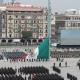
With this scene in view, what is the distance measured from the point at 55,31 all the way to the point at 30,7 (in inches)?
469

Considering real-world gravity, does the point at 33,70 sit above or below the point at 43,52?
below

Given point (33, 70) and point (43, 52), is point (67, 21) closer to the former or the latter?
point (43, 52)

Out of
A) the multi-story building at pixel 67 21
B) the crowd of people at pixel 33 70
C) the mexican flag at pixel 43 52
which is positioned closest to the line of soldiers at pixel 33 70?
the crowd of people at pixel 33 70

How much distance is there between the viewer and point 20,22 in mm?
106125

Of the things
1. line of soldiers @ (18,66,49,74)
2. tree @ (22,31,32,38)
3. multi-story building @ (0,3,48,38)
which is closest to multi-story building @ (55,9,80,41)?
multi-story building @ (0,3,48,38)

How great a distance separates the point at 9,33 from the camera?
105 meters

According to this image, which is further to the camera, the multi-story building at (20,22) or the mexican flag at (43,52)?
the multi-story building at (20,22)

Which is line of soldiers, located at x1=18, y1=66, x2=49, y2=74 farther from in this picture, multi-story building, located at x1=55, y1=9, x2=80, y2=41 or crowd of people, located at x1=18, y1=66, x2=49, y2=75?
multi-story building, located at x1=55, y1=9, x2=80, y2=41

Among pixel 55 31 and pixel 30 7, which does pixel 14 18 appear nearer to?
pixel 30 7

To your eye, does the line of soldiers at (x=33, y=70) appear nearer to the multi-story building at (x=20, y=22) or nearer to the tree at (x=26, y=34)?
the tree at (x=26, y=34)

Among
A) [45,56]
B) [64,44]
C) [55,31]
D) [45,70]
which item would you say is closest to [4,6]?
[55,31]

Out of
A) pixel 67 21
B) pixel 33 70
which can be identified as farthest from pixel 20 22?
pixel 33 70

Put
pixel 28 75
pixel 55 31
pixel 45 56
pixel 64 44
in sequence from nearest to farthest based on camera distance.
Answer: pixel 28 75 → pixel 45 56 → pixel 64 44 → pixel 55 31

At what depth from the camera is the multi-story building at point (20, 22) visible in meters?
105
